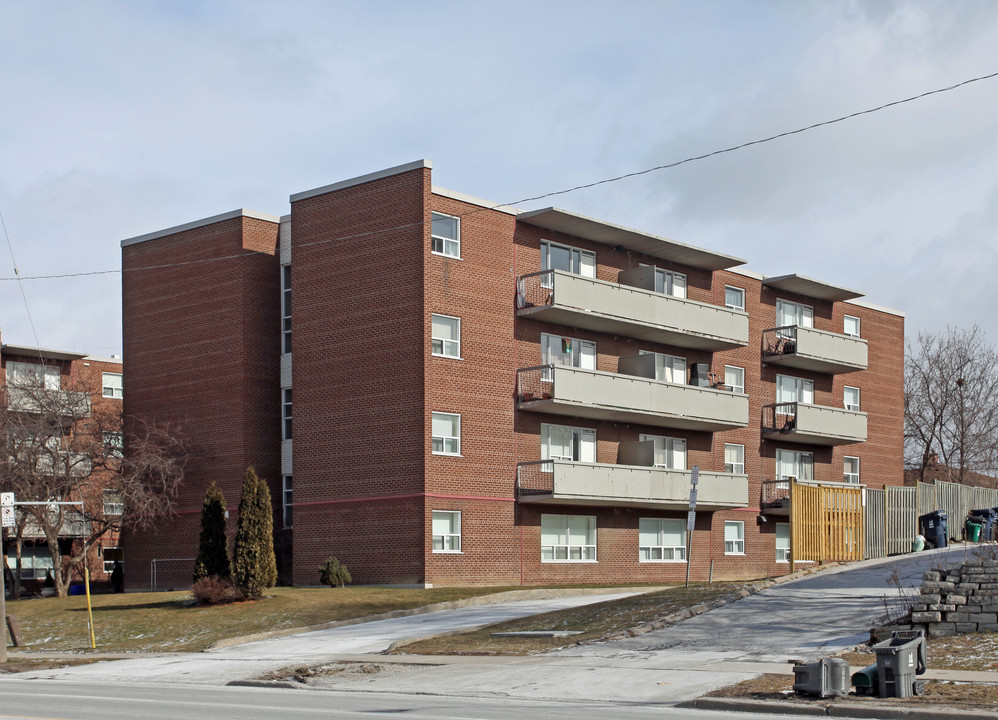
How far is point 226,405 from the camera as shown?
143 feet

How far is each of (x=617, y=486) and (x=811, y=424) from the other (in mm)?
13531

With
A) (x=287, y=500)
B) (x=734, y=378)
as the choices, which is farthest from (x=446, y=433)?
(x=734, y=378)

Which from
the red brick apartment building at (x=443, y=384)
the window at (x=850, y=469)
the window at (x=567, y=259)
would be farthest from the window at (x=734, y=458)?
the window at (x=567, y=259)

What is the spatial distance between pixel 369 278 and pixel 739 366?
18874 mm

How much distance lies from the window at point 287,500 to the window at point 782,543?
20.9 m

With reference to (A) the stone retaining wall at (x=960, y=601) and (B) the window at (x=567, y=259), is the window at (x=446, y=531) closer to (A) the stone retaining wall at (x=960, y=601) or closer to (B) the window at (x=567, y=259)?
(B) the window at (x=567, y=259)

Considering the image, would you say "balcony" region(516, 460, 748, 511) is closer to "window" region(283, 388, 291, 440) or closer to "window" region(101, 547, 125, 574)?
"window" region(283, 388, 291, 440)

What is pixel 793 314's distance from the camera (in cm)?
5684

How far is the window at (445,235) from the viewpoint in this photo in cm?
3988

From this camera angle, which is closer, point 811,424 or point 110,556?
point 811,424

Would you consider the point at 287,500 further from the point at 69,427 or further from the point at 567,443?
the point at 567,443

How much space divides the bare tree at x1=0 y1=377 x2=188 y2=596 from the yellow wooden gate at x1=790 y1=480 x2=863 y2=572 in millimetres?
20684

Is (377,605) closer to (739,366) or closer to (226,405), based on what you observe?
(226,405)

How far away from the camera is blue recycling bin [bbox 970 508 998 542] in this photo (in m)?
39.5
